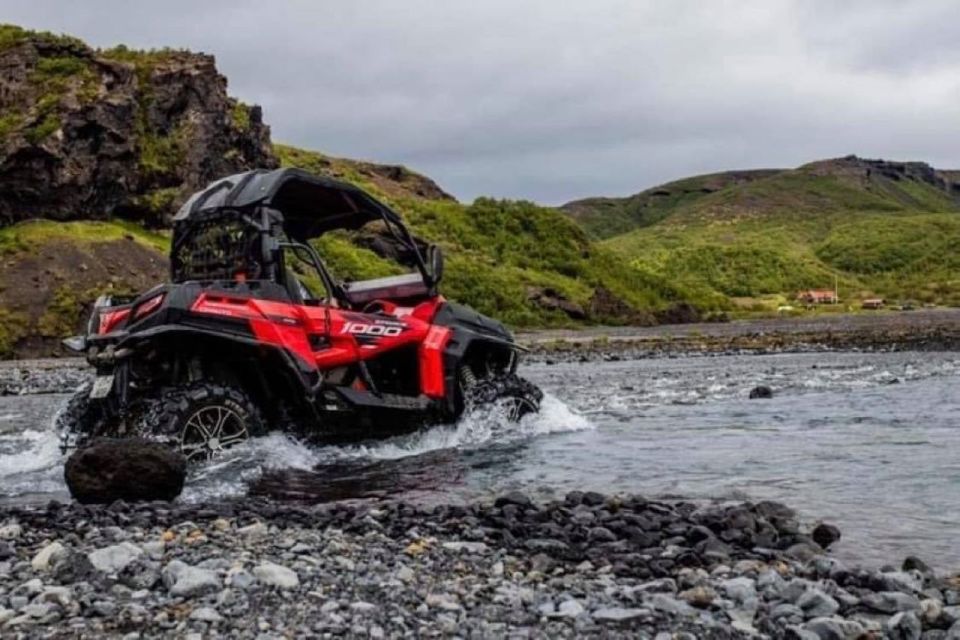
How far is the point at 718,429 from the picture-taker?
15.5m

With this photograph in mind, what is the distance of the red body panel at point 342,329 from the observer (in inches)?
463

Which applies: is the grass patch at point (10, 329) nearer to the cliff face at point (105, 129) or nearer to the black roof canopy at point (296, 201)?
the cliff face at point (105, 129)

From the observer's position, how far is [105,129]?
65688 mm

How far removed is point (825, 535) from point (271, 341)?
654cm

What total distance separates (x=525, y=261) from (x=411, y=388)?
92.9 meters

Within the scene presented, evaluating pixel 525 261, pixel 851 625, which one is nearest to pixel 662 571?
pixel 851 625

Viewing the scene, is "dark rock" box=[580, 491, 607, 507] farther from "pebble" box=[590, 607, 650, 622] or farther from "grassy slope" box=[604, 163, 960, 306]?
"grassy slope" box=[604, 163, 960, 306]

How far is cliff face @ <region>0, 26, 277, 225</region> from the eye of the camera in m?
62.4

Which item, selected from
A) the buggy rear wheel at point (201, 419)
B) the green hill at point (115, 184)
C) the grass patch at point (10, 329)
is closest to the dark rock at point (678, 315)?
the green hill at point (115, 184)

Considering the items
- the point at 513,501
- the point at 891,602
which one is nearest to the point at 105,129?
the point at 513,501

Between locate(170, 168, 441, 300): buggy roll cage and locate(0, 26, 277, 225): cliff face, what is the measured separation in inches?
2103

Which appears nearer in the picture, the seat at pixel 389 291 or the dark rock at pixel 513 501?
the dark rock at pixel 513 501

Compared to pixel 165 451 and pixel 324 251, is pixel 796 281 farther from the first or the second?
pixel 165 451

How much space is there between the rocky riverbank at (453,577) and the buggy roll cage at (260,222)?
451 cm
